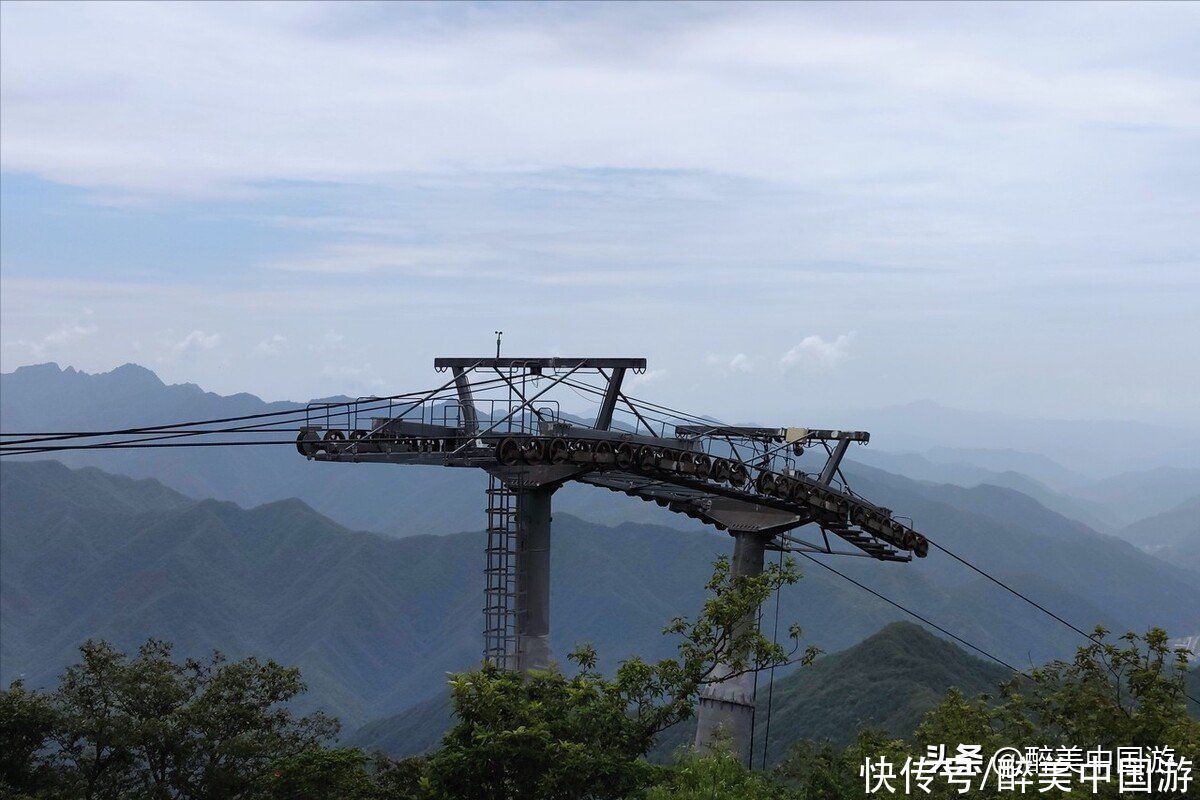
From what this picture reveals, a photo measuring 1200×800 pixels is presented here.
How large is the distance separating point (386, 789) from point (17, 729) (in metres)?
11.6

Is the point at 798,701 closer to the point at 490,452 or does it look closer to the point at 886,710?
the point at 886,710

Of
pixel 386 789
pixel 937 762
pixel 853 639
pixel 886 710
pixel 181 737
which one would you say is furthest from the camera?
pixel 853 639

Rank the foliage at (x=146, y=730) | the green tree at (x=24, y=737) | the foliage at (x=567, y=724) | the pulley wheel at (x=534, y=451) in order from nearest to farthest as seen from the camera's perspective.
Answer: the foliage at (x=567, y=724)
the pulley wheel at (x=534, y=451)
the green tree at (x=24, y=737)
the foliage at (x=146, y=730)

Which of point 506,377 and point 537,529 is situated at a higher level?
point 506,377

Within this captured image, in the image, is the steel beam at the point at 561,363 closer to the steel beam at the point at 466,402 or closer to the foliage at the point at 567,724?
the steel beam at the point at 466,402

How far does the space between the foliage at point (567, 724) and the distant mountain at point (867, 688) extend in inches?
2490

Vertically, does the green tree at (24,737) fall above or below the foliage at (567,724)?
below

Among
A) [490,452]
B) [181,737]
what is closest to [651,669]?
[490,452]

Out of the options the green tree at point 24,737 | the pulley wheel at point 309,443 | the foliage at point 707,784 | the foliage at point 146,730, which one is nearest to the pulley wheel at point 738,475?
the foliage at point 707,784

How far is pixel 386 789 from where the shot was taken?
29766mm

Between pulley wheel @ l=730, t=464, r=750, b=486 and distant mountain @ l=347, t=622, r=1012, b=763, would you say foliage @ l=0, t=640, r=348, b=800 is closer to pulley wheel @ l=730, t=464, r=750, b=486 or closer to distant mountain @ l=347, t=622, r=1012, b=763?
pulley wheel @ l=730, t=464, r=750, b=486

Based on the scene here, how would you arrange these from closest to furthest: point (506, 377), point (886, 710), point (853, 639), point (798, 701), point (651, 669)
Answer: point (651, 669)
point (506, 377)
point (886, 710)
point (798, 701)
point (853, 639)

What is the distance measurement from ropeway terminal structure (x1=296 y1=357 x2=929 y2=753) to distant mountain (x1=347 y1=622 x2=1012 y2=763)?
170ft

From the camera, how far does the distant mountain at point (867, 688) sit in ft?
303
